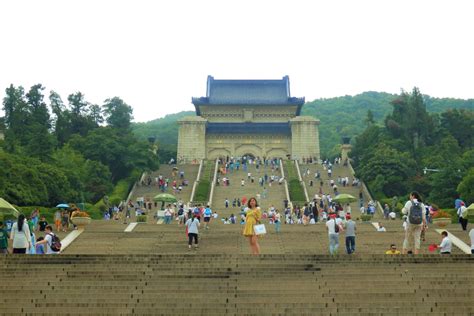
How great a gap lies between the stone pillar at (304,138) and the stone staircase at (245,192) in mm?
12188

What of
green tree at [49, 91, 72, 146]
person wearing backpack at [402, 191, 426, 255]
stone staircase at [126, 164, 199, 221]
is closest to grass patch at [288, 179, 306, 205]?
stone staircase at [126, 164, 199, 221]

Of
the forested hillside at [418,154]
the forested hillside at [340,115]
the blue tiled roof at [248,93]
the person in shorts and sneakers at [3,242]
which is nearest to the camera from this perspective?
the person in shorts and sneakers at [3,242]

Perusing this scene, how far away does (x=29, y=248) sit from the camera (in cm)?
1580

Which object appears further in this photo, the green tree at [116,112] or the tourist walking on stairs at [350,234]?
the green tree at [116,112]

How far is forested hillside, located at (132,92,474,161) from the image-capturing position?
83.6 metres

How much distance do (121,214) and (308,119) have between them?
29.2 m

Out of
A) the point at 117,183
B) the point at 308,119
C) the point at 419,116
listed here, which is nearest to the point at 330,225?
the point at 117,183

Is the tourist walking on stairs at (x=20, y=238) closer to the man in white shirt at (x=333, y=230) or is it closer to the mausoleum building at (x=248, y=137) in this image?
the man in white shirt at (x=333, y=230)

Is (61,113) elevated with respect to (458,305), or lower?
elevated

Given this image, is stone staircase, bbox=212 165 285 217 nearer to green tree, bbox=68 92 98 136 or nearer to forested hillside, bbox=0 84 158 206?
forested hillside, bbox=0 84 158 206

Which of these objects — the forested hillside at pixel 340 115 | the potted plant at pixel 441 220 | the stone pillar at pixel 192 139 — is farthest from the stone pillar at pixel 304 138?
the potted plant at pixel 441 220

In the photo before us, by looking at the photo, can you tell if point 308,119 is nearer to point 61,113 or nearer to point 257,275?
point 61,113

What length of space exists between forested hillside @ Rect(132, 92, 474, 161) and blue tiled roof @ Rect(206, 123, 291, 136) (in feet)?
27.6

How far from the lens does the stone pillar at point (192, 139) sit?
62844mm
